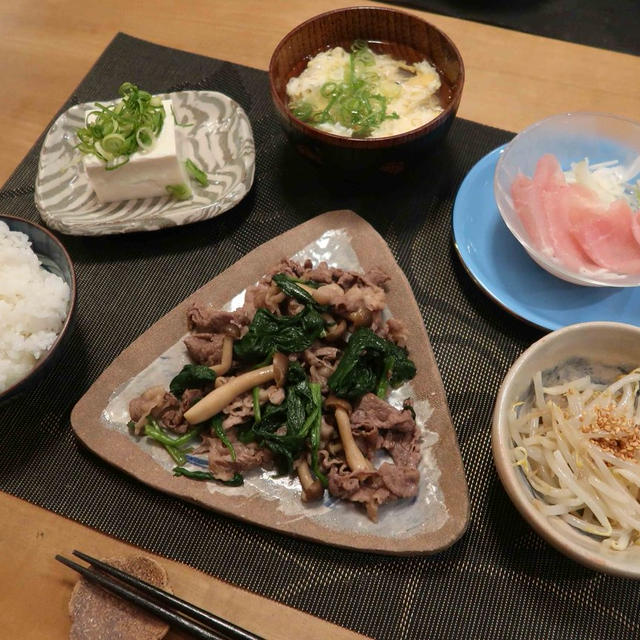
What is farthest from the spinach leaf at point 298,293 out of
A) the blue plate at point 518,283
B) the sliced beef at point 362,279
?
the blue plate at point 518,283

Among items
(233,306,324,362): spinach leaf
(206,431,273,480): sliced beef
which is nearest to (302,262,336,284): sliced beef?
(233,306,324,362): spinach leaf

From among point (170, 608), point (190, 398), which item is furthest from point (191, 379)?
point (170, 608)

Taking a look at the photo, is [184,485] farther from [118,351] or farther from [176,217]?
[176,217]

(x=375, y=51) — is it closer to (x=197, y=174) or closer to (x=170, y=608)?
(x=197, y=174)

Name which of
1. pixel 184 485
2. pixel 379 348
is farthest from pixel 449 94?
pixel 184 485

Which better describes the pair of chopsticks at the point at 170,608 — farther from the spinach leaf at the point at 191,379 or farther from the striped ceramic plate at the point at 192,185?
the striped ceramic plate at the point at 192,185

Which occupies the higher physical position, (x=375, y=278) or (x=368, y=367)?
(x=375, y=278)

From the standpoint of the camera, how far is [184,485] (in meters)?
1.61

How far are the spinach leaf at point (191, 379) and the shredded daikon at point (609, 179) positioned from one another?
1.44m

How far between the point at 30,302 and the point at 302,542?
3.52 ft

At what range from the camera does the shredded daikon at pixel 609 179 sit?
202 cm

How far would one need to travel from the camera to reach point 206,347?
177 centimetres

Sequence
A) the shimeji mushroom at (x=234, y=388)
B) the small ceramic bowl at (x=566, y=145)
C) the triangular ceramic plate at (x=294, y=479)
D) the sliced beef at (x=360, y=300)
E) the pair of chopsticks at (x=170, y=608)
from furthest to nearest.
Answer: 1. the small ceramic bowl at (x=566, y=145)
2. the sliced beef at (x=360, y=300)
3. the shimeji mushroom at (x=234, y=388)
4. the triangular ceramic plate at (x=294, y=479)
5. the pair of chopsticks at (x=170, y=608)

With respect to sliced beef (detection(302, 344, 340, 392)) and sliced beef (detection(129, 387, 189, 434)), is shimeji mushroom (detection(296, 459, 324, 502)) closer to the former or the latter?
sliced beef (detection(302, 344, 340, 392))
